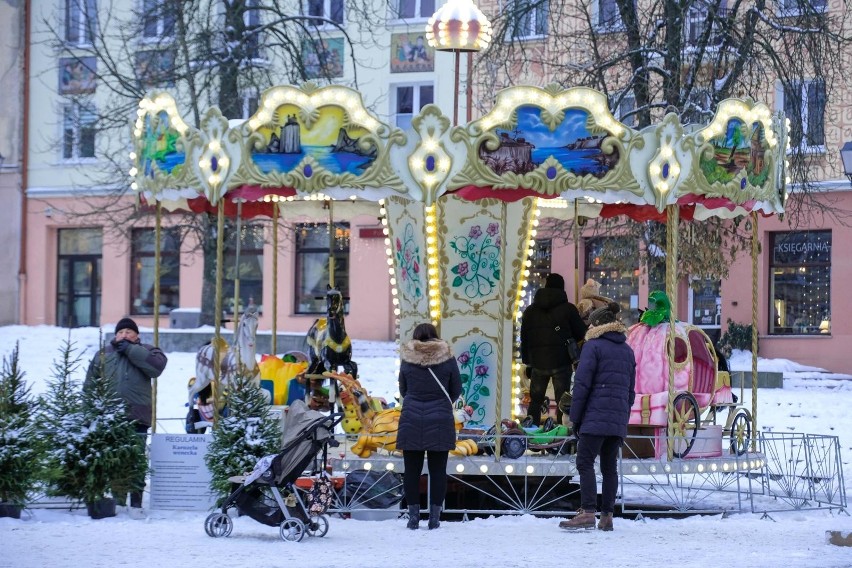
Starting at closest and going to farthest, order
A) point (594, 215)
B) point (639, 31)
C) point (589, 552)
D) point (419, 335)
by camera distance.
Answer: point (589, 552)
point (419, 335)
point (594, 215)
point (639, 31)

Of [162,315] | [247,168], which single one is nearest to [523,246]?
Answer: [247,168]

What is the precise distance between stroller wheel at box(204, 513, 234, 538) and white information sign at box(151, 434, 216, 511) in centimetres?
167

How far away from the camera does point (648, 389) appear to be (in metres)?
16.0

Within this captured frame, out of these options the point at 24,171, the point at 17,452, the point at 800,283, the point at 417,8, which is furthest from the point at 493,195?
the point at 24,171

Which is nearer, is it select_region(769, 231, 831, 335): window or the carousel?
the carousel

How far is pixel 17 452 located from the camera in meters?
13.7

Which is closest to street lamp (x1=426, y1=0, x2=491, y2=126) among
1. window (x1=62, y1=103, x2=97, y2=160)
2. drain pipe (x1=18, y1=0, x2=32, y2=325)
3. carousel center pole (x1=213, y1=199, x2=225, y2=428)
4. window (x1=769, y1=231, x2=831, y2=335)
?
carousel center pole (x1=213, y1=199, x2=225, y2=428)

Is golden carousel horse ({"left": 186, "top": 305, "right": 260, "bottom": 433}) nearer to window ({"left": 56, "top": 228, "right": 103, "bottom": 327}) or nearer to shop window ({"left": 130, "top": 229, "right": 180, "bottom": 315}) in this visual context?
shop window ({"left": 130, "top": 229, "right": 180, "bottom": 315})

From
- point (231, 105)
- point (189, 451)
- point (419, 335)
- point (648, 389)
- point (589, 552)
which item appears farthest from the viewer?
point (231, 105)

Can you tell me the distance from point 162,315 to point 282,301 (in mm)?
3676

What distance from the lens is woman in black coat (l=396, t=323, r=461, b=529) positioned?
520 inches

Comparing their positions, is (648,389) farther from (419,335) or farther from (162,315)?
(162,315)

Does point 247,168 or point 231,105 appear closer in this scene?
point 247,168

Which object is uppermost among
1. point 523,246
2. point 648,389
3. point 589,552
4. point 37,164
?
point 37,164
